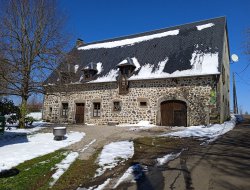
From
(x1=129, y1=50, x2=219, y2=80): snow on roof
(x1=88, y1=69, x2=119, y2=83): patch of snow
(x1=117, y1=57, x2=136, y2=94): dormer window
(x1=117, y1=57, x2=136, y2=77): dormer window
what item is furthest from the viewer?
(x1=88, y1=69, x2=119, y2=83): patch of snow

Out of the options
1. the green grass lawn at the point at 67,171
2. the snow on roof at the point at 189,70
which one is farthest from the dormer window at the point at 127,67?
the green grass lawn at the point at 67,171

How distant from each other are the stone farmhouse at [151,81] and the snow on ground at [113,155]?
24.4 ft

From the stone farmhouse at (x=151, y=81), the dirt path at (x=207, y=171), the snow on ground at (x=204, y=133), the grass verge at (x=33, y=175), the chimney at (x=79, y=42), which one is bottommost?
the grass verge at (x=33, y=175)

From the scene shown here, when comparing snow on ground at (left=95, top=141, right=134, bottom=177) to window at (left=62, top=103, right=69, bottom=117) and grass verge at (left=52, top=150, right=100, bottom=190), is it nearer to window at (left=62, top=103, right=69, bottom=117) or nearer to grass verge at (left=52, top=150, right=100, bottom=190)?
grass verge at (left=52, top=150, right=100, bottom=190)

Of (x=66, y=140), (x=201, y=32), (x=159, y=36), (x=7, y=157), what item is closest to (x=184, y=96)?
(x=201, y=32)

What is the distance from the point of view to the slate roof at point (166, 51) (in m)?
15.9

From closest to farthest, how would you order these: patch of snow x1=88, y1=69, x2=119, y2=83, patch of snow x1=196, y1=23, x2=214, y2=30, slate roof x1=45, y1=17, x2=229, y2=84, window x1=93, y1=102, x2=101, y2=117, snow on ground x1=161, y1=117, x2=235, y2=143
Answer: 1. snow on ground x1=161, y1=117, x2=235, y2=143
2. slate roof x1=45, y1=17, x2=229, y2=84
3. patch of snow x1=88, y1=69, x2=119, y2=83
4. patch of snow x1=196, y1=23, x2=214, y2=30
5. window x1=93, y1=102, x2=101, y2=117

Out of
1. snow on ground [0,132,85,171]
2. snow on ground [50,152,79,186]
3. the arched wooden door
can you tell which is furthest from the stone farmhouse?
snow on ground [50,152,79,186]

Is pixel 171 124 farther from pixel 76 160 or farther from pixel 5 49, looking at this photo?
pixel 5 49

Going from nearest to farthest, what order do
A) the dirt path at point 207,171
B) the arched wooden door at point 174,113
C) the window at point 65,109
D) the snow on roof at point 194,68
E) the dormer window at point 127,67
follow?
the dirt path at point 207,171, the snow on roof at point 194,68, the arched wooden door at point 174,113, the dormer window at point 127,67, the window at point 65,109

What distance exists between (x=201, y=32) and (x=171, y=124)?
24.7 feet

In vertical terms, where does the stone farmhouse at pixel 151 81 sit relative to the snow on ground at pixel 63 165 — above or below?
above

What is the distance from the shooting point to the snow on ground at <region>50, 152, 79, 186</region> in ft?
18.0

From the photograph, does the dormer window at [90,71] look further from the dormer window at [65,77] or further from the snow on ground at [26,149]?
the snow on ground at [26,149]
